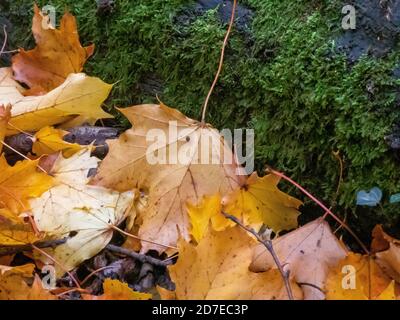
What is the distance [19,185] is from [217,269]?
1.79 ft

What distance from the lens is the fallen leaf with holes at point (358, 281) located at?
1.04m

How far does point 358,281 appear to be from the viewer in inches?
43.3

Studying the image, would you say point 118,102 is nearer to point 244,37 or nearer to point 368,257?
point 244,37

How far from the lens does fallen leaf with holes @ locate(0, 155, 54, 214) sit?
4.15 ft

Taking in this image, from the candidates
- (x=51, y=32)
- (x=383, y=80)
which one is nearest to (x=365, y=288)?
(x=383, y=80)

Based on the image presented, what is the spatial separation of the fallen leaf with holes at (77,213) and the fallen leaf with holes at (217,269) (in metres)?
0.32

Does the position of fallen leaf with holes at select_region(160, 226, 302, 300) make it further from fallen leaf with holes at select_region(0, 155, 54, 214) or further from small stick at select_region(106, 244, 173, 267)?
fallen leaf with holes at select_region(0, 155, 54, 214)

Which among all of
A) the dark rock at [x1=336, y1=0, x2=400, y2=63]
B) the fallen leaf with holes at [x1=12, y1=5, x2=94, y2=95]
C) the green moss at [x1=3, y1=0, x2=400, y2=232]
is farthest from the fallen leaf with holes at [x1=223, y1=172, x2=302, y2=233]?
the fallen leaf with holes at [x1=12, y1=5, x2=94, y2=95]

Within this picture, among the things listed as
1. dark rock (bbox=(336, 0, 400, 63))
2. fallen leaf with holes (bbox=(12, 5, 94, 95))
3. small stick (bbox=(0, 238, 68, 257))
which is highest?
dark rock (bbox=(336, 0, 400, 63))

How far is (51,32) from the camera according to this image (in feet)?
5.23

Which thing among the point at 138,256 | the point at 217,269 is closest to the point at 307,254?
the point at 217,269
